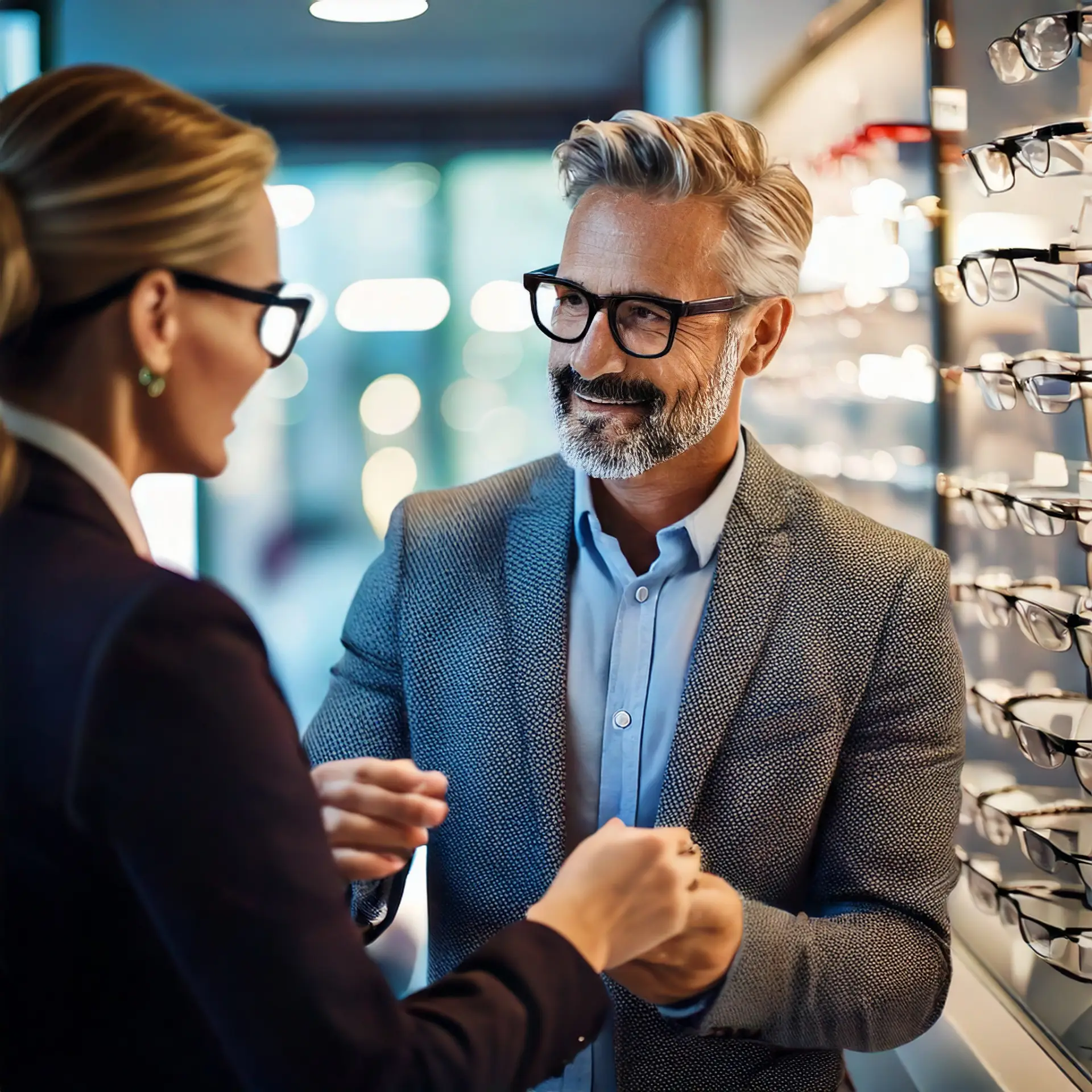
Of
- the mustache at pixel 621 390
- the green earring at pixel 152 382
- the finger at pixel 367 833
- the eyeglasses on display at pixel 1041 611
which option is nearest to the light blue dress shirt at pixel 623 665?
the mustache at pixel 621 390

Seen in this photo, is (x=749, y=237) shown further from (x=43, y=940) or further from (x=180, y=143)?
(x=43, y=940)

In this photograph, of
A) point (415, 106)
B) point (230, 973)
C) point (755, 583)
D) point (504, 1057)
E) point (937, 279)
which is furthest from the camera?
point (415, 106)

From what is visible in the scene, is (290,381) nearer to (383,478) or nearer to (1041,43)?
(383,478)

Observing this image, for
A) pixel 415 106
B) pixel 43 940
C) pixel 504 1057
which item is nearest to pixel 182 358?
pixel 43 940

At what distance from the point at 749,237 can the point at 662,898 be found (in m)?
0.87

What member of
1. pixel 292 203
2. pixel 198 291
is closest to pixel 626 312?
pixel 198 291

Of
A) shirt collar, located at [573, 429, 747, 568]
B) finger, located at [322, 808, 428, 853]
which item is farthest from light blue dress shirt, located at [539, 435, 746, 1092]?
finger, located at [322, 808, 428, 853]

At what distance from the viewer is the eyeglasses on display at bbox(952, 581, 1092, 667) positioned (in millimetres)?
1584

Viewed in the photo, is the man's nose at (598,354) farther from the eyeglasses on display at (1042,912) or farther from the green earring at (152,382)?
the eyeglasses on display at (1042,912)

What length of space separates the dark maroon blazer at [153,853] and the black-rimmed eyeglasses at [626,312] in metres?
0.82

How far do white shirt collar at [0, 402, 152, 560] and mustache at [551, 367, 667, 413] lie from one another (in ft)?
2.55

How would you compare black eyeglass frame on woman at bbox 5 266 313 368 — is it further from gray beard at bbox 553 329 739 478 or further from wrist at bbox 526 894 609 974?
gray beard at bbox 553 329 739 478

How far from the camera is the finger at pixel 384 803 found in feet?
3.26

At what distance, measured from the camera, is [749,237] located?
1491 mm
